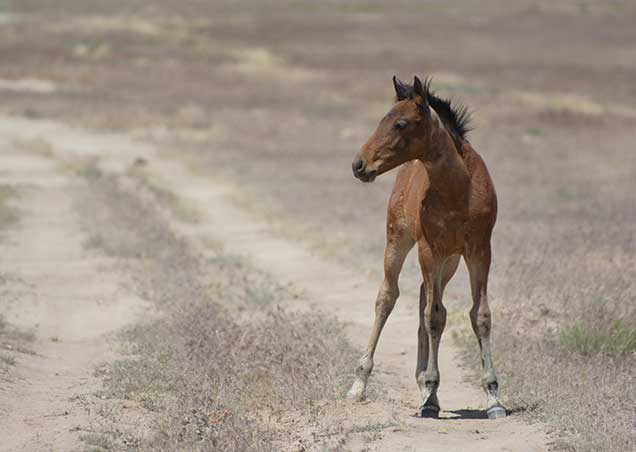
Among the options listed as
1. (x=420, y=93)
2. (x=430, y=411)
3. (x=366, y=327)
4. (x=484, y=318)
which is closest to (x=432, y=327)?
(x=484, y=318)

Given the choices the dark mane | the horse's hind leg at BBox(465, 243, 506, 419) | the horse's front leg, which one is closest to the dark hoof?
the horse's front leg

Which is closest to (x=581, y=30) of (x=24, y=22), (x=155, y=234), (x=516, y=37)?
(x=516, y=37)

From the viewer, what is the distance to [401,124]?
304 inches

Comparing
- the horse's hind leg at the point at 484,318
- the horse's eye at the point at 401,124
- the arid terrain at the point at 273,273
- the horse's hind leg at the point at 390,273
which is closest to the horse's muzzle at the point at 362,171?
the horse's eye at the point at 401,124

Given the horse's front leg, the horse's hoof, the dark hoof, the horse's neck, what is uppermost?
the horse's neck

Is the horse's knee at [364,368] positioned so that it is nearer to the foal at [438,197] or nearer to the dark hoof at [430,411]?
the foal at [438,197]

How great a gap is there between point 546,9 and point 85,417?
85.0 m

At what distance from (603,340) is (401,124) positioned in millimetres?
3388

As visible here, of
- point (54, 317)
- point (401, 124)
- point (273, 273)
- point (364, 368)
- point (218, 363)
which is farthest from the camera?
point (273, 273)

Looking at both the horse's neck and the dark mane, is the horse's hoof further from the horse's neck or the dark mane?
the dark mane

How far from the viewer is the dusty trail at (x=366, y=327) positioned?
7.22m

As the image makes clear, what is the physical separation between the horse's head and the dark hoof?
176 centimetres

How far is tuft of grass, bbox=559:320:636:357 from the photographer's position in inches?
387

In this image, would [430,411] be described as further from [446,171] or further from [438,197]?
[446,171]
